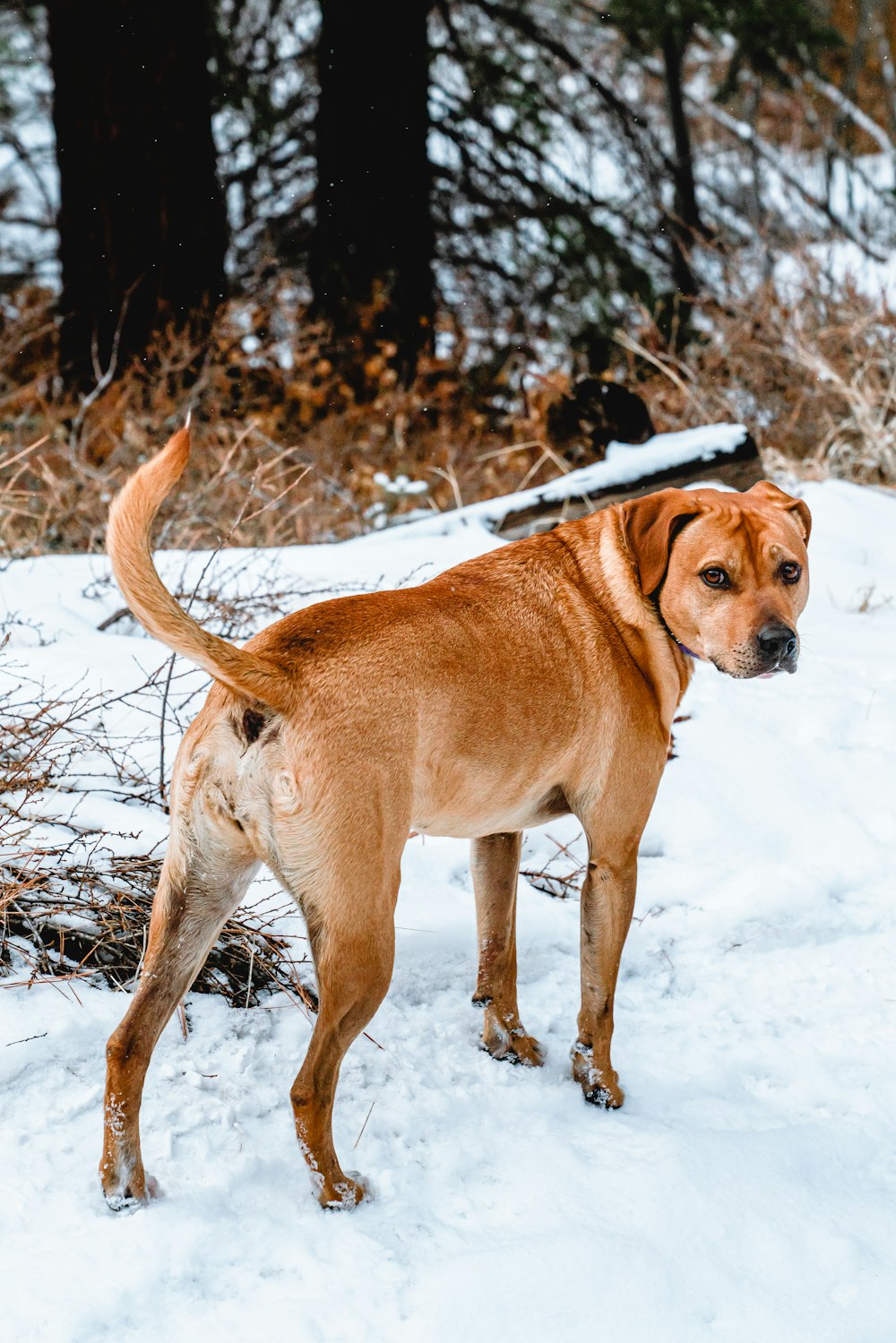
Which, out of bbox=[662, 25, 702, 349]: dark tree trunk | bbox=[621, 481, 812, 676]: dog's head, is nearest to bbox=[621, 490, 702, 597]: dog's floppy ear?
bbox=[621, 481, 812, 676]: dog's head

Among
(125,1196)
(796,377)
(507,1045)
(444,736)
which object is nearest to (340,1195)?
(125,1196)

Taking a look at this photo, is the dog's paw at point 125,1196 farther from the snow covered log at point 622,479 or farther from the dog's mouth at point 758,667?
the snow covered log at point 622,479

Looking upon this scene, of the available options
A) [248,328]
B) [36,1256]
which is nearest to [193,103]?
[248,328]

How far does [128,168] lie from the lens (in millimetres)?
9492

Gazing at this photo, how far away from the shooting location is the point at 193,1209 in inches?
99.7

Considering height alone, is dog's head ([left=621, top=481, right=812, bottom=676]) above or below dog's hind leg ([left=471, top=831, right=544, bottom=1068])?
above

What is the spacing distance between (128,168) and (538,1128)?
28.8ft

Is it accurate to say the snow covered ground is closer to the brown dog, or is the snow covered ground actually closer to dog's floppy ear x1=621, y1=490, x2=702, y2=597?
the brown dog

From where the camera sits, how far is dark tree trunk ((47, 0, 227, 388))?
9375mm

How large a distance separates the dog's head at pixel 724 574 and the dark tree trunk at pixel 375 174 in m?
7.83

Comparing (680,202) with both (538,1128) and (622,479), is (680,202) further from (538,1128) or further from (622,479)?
(538,1128)

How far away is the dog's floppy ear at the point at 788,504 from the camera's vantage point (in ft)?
10.8

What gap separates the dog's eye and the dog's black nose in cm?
18

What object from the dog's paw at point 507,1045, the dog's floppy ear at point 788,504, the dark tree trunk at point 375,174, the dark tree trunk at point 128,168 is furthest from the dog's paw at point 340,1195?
the dark tree trunk at point 375,174
